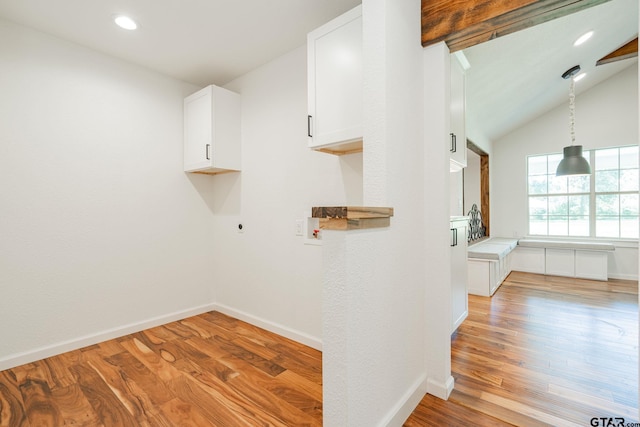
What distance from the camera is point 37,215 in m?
2.14

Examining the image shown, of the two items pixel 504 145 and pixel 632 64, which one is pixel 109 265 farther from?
pixel 632 64

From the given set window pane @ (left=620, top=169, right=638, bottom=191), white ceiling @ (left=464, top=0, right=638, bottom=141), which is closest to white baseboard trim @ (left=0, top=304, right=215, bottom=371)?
white ceiling @ (left=464, top=0, right=638, bottom=141)

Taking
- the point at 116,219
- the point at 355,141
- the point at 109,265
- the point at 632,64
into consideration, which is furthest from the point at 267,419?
the point at 632,64

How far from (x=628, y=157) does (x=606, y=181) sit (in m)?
0.46

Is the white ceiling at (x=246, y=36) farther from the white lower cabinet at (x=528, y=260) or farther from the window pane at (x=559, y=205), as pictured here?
the white lower cabinet at (x=528, y=260)

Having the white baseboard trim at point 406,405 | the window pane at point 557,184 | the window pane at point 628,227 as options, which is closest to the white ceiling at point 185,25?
the white baseboard trim at point 406,405

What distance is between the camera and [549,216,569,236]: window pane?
5.34 m

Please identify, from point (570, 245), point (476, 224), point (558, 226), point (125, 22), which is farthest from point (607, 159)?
point (125, 22)

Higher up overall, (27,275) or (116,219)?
(116,219)

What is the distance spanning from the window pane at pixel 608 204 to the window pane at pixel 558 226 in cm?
47

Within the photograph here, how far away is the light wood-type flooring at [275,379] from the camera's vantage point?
154 cm

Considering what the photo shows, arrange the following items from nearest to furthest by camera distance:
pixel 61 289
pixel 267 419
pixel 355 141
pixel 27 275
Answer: pixel 267 419
pixel 355 141
pixel 27 275
pixel 61 289

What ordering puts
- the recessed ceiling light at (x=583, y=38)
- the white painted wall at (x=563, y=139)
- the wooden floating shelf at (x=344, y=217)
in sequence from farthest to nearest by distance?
the white painted wall at (x=563, y=139) < the recessed ceiling light at (x=583, y=38) < the wooden floating shelf at (x=344, y=217)

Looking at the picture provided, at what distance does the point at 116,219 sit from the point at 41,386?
1261 millimetres
